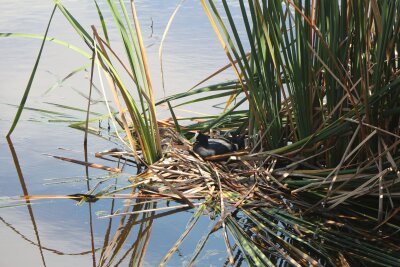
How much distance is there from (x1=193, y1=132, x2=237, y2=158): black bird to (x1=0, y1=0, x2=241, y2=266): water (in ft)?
0.67

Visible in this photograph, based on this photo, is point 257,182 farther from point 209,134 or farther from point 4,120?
point 4,120

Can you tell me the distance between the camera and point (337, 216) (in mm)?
1853

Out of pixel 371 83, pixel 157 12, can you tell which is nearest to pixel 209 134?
pixel 371 83

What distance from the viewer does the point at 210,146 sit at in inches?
87.6

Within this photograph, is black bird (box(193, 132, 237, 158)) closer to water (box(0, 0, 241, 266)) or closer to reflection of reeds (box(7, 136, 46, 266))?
water (box(0, 0, 241, 266))

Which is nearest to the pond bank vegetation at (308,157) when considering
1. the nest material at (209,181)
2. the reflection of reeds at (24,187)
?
the nest material at (209,181)

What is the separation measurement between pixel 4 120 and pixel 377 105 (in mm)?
1258

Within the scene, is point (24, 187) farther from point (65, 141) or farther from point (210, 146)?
point (210, 146)

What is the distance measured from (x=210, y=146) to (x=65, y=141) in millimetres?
470

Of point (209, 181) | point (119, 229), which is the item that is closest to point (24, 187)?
point (119, 229)

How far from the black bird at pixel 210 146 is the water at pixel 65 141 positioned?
0.67ft

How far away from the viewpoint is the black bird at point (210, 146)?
2.21 m

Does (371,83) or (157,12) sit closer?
(371,83)

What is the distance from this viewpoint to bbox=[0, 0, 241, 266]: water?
175cm
